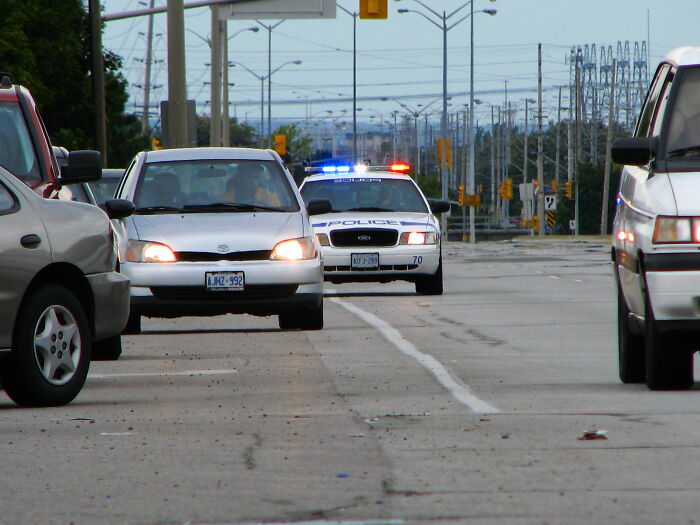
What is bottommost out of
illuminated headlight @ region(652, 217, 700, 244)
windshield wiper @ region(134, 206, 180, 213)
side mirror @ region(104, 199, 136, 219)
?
windshield wiper @ region(134, 206, 180, 213)

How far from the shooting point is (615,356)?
13352 mm

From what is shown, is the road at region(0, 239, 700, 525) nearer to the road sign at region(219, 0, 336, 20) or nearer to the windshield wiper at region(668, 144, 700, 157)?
the windshield wiper at region(668, 144, 700, 157)

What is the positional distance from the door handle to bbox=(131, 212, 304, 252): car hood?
517 centimetres

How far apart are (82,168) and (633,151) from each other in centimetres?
402

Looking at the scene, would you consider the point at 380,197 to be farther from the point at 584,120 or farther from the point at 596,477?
the point at 584,120

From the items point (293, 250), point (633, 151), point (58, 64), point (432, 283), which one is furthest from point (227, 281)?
point (58, 64)

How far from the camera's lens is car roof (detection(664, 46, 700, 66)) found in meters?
10.5

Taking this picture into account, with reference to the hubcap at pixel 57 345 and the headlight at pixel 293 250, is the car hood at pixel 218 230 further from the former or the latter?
the hubcap at pixel 57 345

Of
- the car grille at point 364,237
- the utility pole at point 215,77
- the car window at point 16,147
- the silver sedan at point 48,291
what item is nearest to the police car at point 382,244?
the car grille at point 364,237

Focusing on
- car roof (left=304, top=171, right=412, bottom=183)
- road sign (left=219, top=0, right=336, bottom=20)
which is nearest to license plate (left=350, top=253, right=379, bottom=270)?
car roof (left=304, top=171, right=412, bottom=183)

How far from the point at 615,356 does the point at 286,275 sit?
125 inches

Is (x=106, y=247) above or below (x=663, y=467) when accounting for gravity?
above

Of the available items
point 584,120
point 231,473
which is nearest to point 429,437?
point 231,473

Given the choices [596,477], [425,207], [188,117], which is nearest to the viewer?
[596,477]
